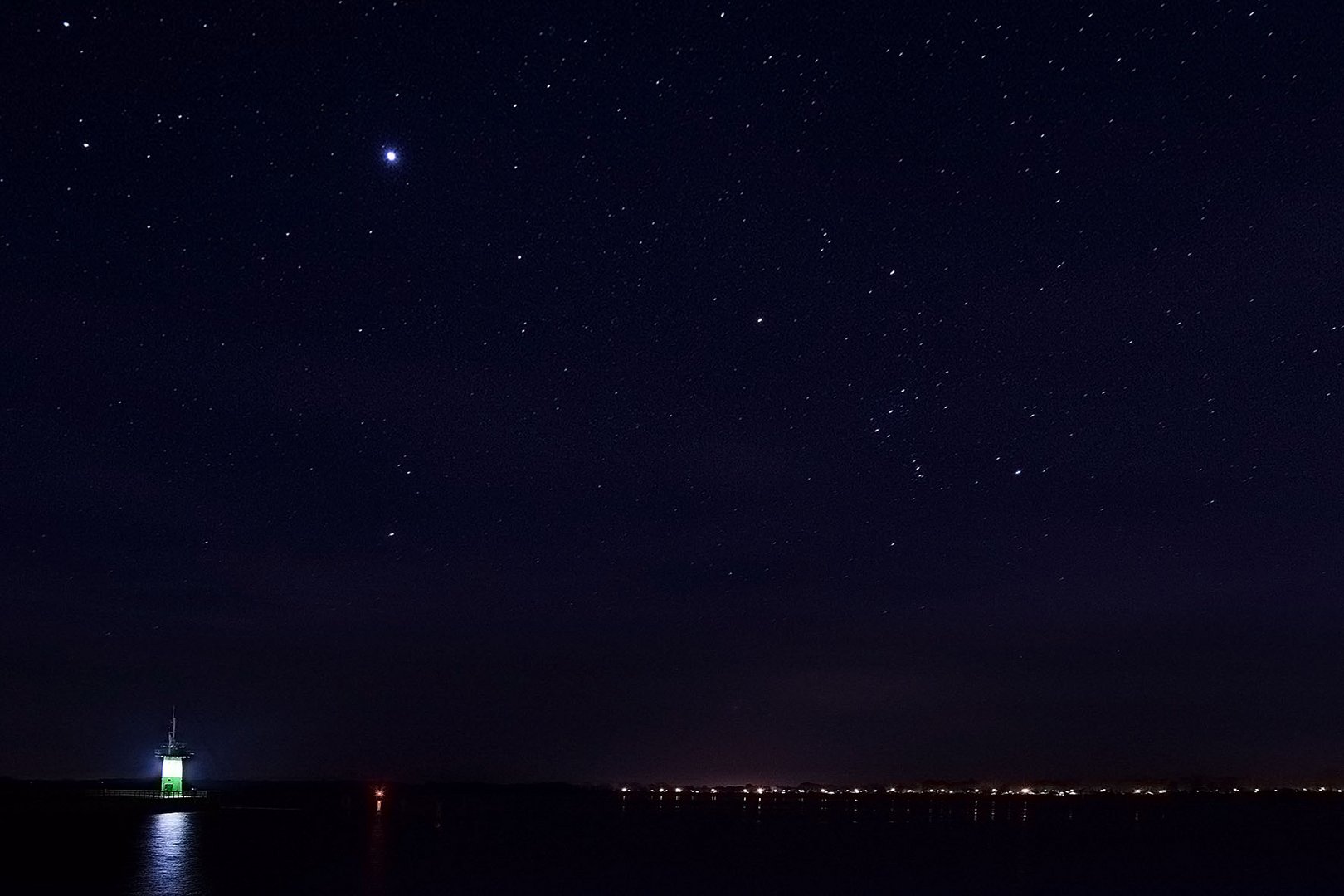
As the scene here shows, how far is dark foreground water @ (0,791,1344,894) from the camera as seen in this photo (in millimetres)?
48250

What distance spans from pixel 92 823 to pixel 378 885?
45.8m

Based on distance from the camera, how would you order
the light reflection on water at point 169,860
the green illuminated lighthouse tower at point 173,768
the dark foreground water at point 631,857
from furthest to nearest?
1. the green illuminated lighthouse tower at point 173,768
2. the dark foreground water at point 631,857
3. the light reflection on water at point 169,860

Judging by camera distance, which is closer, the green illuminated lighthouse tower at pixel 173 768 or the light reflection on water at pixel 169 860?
the light reflection on water at pixel 169 860

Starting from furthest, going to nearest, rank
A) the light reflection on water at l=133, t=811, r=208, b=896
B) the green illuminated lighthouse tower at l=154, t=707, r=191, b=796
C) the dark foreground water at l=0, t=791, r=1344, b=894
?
the green illuminated lighthouse tower at l=154, t=707, r=191, b=796 → the dark foreground water at l=0, t=791, r=1344, b=894 → the light reflection on water at l=133, t=811, r=208, b=896

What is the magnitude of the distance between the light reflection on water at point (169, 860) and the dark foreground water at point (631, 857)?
15 centimetres

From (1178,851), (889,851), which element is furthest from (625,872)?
(1178,851)

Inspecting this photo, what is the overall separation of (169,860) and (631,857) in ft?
81.8

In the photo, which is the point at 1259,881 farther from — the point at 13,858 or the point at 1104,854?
the point at 13,858

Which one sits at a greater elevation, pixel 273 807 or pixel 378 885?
pixel 378 885

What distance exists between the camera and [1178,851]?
78.1m

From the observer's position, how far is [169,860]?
53.6 metres

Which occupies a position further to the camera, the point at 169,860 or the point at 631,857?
the point at 631,857

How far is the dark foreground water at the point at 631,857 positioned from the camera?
158ft

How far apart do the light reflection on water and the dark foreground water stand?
6.0 inches
